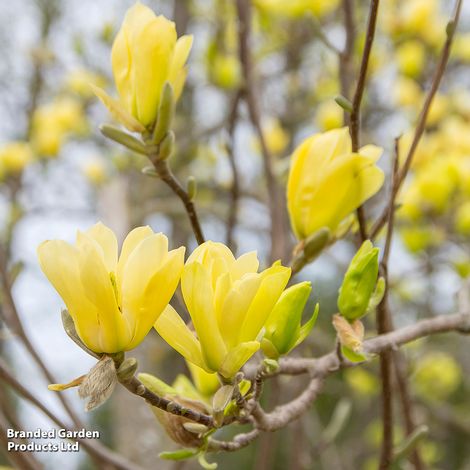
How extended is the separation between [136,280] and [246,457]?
12.6ft

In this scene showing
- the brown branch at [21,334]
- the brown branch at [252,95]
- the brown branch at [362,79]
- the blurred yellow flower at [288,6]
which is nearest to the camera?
the brown branch at [362,79]

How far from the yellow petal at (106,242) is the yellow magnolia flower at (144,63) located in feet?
0.44

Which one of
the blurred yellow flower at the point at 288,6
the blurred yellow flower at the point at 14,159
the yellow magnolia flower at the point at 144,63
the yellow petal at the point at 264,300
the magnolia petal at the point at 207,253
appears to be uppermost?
the blurred yellow flower at the point at 288,6

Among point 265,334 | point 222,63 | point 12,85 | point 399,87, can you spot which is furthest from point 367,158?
point 12,85

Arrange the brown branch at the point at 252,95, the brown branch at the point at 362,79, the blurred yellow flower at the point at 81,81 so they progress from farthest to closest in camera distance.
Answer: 1. the blurred yellow flower at the point at 81,81
2. the brown branch at the point at 252,95
3. the brown branch at the point at 362,79

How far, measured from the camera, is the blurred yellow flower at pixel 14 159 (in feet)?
5.23

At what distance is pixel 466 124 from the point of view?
4.59 feet

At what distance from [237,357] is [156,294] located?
0.05 metres

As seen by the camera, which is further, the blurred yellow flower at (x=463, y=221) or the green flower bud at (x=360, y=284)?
the blurred yellow flower at (x=463, y=221)

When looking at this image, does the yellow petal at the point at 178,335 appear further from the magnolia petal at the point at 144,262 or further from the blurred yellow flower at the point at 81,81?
the blurred yellow flower at the point at 81,81

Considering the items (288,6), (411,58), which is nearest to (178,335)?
(288,6)

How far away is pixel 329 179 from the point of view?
459 mm

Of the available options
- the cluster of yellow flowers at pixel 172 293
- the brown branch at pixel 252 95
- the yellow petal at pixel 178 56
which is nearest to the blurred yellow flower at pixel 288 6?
the brown branch at pixel 252 95

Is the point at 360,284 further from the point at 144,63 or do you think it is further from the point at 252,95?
the point at 252,95
